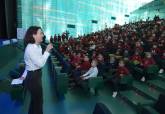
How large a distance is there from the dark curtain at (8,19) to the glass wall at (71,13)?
1.23m

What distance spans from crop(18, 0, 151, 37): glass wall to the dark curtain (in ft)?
4.04

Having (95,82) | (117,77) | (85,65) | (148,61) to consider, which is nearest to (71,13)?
(85,65)

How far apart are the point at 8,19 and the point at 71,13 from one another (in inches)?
573

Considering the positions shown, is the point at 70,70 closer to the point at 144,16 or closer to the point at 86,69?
the point at 86,69

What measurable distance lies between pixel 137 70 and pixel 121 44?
4488 millimetres

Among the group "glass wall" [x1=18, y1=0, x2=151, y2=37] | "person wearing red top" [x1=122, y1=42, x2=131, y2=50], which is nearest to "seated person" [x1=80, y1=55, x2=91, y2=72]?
"person wearing red top" [x1=122, y1=42, x2=131, y2=50]

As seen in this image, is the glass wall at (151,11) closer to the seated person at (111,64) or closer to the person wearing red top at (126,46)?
the person wearing red top at (126,46)

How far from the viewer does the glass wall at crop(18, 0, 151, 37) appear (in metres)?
29.3

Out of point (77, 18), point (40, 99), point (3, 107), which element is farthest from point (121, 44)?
point (77, 18)

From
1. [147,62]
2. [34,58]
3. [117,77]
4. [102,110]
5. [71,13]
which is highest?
[71,13]

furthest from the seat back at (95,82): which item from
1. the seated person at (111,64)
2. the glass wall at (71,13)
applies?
the glass wall at (71,13)

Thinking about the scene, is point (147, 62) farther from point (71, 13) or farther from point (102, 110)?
point (71, 13)

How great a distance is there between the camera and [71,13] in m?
36.6

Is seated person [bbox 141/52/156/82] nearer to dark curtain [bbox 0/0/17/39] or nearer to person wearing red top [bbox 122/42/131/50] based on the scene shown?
person wearing red top [bbox 122/42/131/50]
